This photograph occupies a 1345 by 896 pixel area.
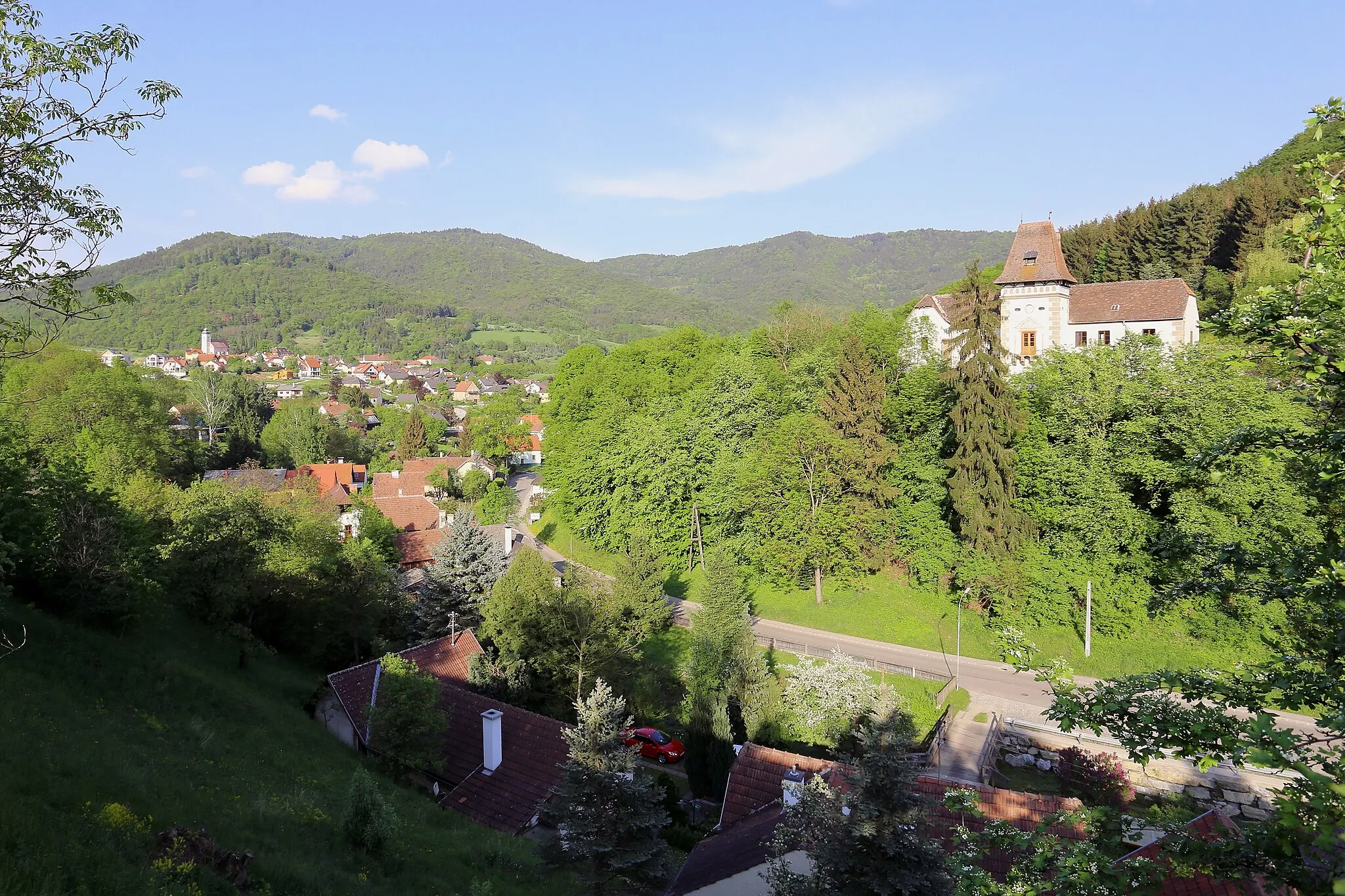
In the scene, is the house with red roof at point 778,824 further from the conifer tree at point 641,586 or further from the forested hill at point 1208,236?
the forested hill at point 1208,236

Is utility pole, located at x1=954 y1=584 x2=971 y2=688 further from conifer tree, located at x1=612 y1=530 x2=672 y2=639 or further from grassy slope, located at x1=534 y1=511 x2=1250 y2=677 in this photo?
conifer tree, located at x1=612 y1=530 x2=672 y2=639

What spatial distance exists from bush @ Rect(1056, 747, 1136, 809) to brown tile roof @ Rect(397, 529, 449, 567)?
27.9m

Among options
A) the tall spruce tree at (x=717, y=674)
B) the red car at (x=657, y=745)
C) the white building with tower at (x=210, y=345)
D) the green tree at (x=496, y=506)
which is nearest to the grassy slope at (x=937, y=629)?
the tall spruce tree at (x=717, y=674)

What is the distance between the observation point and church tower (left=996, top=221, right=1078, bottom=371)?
4059 centimetres

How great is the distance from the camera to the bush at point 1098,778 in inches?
714

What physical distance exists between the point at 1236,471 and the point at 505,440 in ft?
195

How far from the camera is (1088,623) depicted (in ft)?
87.9

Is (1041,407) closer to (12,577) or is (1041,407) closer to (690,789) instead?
(690,789)

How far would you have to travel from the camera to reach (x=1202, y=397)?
27.1 meters

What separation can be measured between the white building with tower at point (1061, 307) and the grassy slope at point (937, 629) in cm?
1456

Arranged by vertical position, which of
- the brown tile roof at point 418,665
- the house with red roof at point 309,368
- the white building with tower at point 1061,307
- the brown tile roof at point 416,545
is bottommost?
the brown tile roof at point 418,665

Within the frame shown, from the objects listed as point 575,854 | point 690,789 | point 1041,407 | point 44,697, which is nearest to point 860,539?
point 1041,407

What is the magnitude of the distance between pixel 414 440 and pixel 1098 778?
203 feet

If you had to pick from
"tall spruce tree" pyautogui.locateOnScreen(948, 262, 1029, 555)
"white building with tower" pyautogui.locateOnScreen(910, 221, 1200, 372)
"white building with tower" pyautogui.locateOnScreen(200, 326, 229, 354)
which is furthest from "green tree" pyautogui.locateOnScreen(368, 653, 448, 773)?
"white building with tower" pyautogui.locateOnScreen(200, 326, 229, 354)
